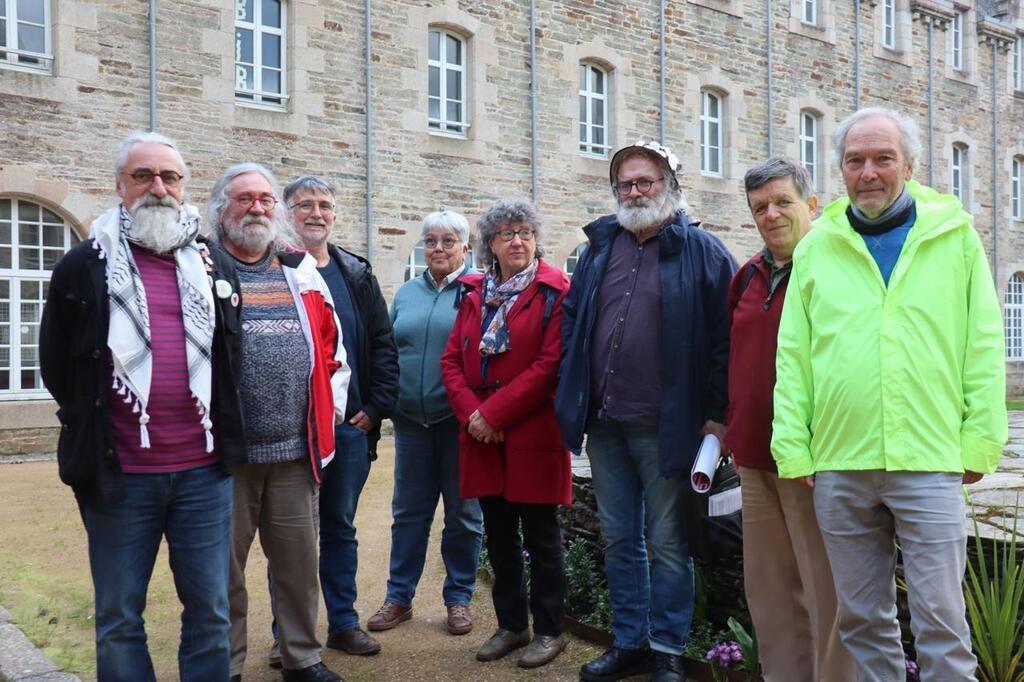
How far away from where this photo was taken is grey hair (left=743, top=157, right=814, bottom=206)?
133 inches

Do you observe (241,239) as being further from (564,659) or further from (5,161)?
(5,161)

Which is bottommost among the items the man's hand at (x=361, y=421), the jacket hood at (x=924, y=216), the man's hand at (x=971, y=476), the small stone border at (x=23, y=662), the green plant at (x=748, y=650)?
the small stone border at (x=23, y=662)

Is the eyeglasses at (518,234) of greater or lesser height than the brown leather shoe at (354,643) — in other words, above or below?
above

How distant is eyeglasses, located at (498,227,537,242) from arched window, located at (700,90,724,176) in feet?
46.3

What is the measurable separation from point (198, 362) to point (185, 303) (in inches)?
7.9

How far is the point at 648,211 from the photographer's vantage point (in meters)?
3.91

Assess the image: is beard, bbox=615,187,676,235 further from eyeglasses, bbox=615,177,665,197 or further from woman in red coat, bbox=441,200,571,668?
woman in red coat, bbox=441,200,571,668

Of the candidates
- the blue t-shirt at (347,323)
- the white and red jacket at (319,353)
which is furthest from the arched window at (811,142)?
the white and red jacket at (319,353)

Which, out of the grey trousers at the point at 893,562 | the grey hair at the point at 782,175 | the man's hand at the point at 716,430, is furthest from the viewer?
the man's hand at the point at 716,430

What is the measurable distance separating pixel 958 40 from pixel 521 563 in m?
23.6

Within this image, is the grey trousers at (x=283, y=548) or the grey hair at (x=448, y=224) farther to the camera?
the grey hair at (x=448, y=224)

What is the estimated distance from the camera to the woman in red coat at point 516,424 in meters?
4.14

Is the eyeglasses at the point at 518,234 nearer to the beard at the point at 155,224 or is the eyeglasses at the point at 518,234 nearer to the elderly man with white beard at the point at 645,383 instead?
the elderly man with white beard at the point at 645,383

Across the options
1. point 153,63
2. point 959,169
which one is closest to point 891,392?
point 153,63
